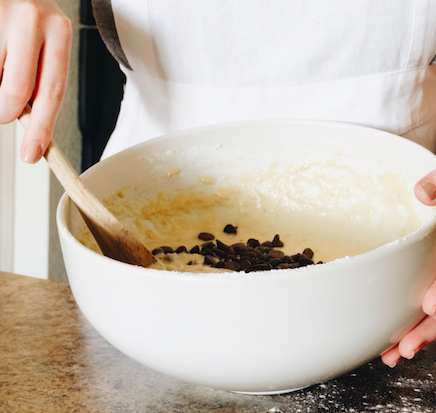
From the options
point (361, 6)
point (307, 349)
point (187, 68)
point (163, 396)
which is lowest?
point (163, 396)

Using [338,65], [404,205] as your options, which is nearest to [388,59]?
[338,65]

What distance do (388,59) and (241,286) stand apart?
523 mm

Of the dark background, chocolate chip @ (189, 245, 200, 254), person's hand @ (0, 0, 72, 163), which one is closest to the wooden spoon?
person's hand @ (0, 0, 72, 163)

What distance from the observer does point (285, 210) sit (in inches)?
36.4

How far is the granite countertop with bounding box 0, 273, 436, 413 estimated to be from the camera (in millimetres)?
569

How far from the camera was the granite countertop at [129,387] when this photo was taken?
22.4 inches

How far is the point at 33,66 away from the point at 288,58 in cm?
39

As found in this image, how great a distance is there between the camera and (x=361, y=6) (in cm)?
76

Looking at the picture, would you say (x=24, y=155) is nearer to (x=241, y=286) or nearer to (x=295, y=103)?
(x=241, y=286)

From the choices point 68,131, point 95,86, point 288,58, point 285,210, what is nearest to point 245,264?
point 285,210

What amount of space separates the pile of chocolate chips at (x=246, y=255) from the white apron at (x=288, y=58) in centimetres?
21

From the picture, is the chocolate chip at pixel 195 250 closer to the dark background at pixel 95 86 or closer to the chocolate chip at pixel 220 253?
the chocolate chip at pixel 220 253

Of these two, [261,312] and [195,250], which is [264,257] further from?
[261,312]

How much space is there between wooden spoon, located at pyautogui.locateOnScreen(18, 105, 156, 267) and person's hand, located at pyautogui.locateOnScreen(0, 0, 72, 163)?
22mm
